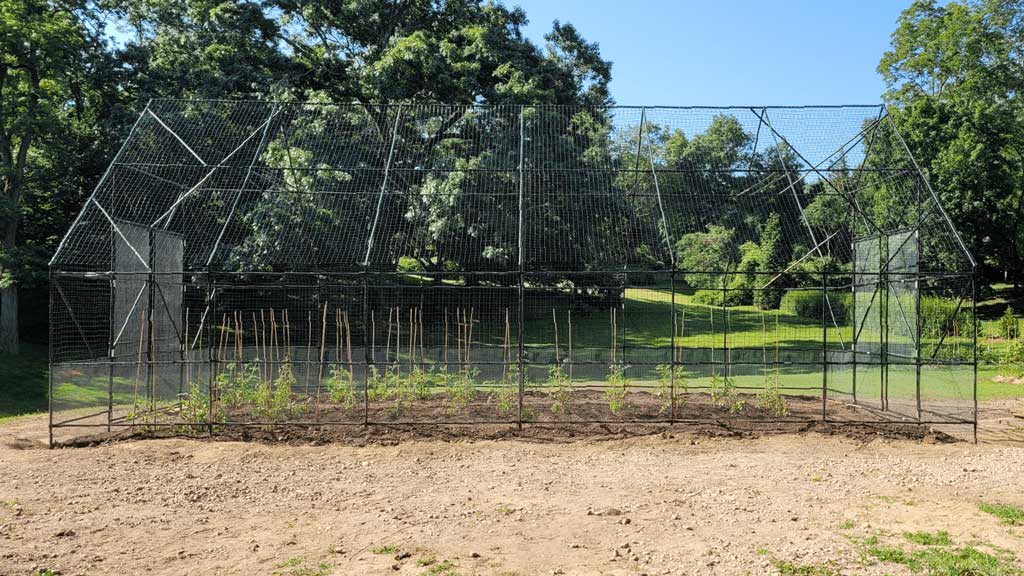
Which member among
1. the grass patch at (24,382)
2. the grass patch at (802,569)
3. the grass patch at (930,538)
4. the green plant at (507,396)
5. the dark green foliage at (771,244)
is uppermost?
the dark green foliage at (771,244)

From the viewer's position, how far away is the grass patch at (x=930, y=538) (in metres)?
5.46

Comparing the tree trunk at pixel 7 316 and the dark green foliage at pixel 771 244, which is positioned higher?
the dark green foliage at pixel 771 244

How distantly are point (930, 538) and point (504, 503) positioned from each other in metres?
3.53

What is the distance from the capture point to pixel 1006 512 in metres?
6.20

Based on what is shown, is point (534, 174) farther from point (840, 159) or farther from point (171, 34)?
point (171, 34)

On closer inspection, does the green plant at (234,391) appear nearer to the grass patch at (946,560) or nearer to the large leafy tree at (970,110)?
the grass patch at (946,560)

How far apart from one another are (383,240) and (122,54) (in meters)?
11.5

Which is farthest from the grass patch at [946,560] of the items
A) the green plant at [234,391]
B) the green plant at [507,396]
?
the green plant at [234,391]

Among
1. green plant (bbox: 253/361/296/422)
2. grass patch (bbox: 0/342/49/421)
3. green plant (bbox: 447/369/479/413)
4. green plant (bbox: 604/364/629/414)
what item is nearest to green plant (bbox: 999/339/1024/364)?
green plant (bbox: 604/364/629/414)

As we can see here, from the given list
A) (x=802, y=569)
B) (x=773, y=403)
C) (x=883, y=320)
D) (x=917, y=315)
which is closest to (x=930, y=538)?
(x=802, y=569)

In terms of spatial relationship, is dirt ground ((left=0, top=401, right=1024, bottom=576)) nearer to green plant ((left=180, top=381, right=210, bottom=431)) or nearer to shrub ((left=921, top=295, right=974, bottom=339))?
green plant ((left=180, top=381, right=210, bottom=431))

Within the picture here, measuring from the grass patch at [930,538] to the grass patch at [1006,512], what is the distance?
757 millimetres

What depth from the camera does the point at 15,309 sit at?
17516 mm

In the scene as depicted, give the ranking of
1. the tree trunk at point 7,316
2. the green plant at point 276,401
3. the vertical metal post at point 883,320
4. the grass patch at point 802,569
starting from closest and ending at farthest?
the grass patch at point 802,569 → the green plant at point 276,401 → the vertical metal post at point 883,320 → the tree trunk at point 7,316
